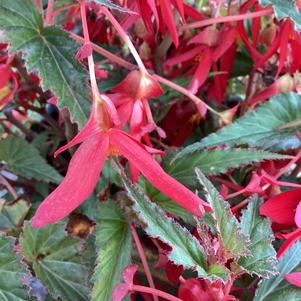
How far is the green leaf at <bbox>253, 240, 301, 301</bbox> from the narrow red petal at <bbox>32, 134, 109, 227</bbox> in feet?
0.49

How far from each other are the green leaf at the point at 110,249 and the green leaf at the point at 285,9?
0.69 ft

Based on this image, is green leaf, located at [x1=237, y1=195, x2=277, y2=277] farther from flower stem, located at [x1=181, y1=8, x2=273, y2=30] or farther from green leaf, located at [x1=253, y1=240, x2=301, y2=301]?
flower stem, located at [x1=181, y1=8, x2=273, y2=30]

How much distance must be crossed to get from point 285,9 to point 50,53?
0.20 meters

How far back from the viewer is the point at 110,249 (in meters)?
0.45

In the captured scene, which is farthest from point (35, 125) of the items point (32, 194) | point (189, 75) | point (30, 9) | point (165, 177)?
point (165, 177)

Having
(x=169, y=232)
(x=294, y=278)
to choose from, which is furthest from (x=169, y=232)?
(x=294, y=278)

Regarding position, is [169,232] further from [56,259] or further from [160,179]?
[56,259]

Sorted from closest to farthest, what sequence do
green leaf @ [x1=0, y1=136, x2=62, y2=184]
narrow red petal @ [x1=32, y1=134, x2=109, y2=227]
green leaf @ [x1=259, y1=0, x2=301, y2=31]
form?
narrow red petal @ [x1=32, y1=134, x2=109, y2=227] → green leaf @ [x1=259, y1=0, x2=301, y2=31] → green leaf @ [x1=0, y1=136, x2=62, y2=184]

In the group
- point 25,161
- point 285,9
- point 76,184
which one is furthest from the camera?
point 25,161

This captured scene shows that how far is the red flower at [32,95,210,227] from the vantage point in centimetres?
37

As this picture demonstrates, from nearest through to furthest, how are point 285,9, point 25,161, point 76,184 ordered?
point 76,184 < point 285,9 < point 25,161

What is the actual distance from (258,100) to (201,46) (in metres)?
0.09

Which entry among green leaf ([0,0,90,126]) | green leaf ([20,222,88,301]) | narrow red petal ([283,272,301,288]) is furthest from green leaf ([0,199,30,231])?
narrow red petal ([283,272,301,288])

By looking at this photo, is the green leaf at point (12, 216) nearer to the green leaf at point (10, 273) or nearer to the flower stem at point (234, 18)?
the green leaf at point (10, 273)
